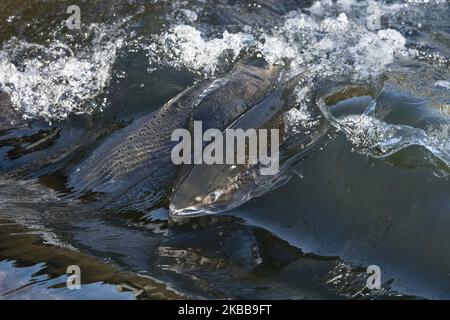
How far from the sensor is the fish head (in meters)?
4.24

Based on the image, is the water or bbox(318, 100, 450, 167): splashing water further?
bbox(318, 100, 450, 167): splashing water

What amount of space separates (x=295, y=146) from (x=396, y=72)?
1.60 meters

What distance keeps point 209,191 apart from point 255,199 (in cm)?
33

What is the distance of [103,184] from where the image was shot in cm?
473

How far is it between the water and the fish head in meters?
0.07

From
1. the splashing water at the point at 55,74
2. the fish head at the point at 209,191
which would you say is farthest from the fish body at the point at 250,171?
the splashing water at the point at 55,74

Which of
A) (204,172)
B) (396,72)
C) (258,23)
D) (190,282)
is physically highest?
(258,23)

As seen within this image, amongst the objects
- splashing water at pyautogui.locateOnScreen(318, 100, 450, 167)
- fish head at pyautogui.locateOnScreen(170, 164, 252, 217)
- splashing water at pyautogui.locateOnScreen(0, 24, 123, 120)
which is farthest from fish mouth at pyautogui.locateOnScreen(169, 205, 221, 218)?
splashing water at pyautogui.locateOnScreen(0, 24, 123, 120)

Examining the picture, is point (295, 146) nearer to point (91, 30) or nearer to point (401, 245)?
point (401, 245)

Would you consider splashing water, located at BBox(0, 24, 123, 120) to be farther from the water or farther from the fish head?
the fish head

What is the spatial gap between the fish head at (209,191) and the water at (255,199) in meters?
0.07

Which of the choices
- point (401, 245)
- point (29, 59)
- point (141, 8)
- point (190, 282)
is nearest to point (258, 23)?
point (141, 8)

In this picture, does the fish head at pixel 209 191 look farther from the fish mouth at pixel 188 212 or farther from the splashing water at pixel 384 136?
the splashing water at pixel 384 136

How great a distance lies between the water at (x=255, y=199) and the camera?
3.72 metres
